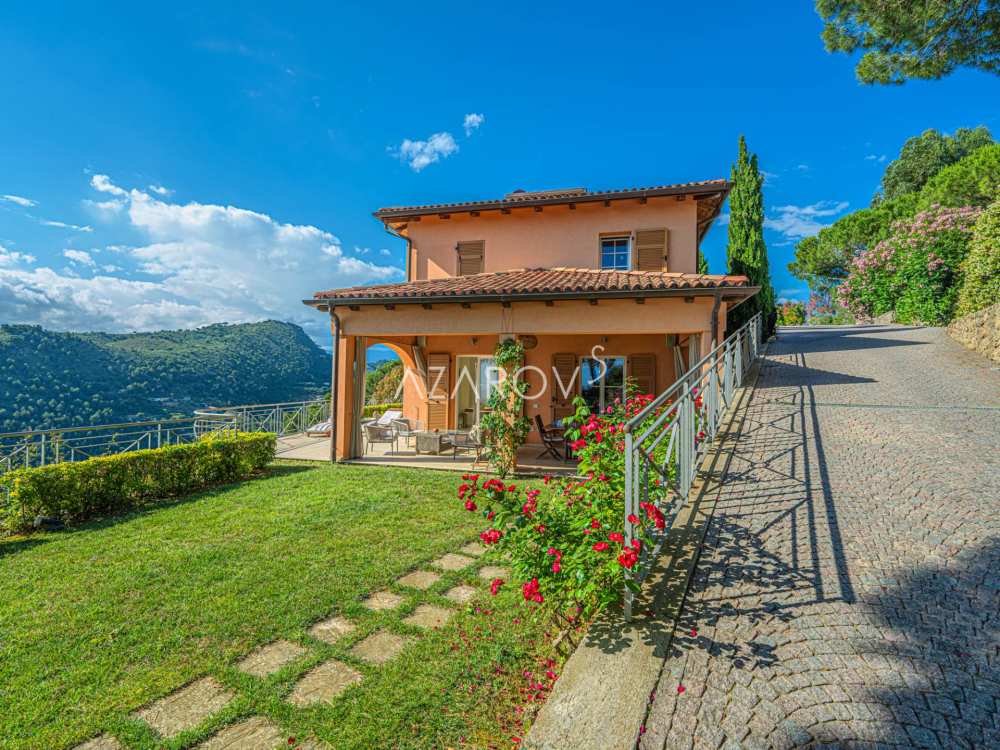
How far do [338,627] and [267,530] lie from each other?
2.91 metres

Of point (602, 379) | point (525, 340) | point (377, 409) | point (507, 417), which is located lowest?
point (377, 409)

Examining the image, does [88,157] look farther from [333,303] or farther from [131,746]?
[131,746]

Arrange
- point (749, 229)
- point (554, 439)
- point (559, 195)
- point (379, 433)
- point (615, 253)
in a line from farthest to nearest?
1. point (749, 229)
2. point (559, 195)
3. point (615, 253)
4. point (379, 433)
5. point (554, 439)

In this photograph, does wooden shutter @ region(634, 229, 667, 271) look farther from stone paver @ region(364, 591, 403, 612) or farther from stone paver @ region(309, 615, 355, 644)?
stone paver @ region(309, 615, 355, 644)

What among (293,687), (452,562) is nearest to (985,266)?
(452,562)

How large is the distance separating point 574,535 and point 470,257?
10764 millimetres

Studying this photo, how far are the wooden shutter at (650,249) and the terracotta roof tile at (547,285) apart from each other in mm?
304

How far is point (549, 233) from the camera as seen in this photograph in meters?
12.1

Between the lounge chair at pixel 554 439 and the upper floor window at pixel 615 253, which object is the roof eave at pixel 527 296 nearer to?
the lounge chair at pixel 554 439

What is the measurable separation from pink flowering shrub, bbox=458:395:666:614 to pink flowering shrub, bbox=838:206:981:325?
901 inches

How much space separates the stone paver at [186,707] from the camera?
257 cm

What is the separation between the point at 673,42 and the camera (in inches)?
530

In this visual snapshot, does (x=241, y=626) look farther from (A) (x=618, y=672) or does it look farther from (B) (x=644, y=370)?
(B) (x=644, y=370)

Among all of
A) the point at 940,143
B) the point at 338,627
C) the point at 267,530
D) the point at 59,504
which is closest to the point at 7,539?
the point at 59,504
